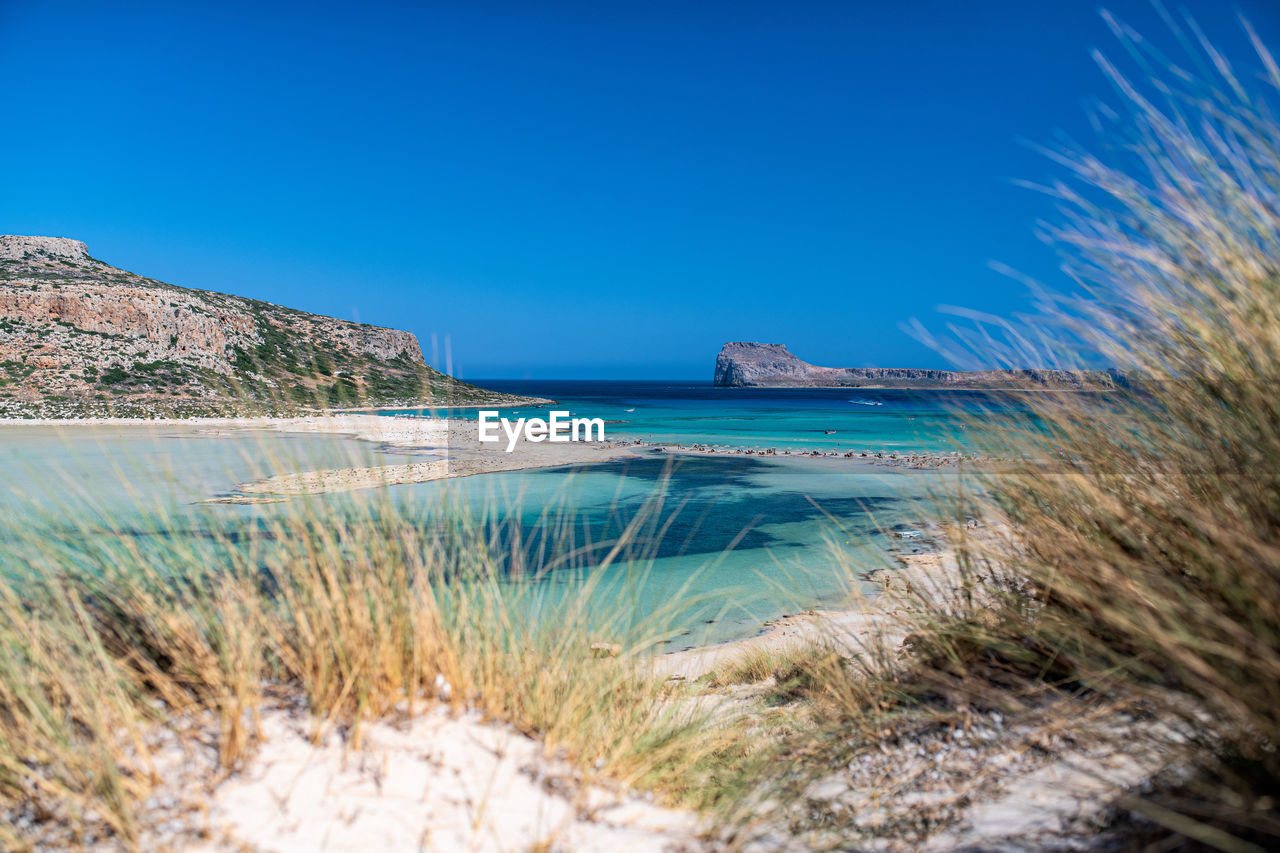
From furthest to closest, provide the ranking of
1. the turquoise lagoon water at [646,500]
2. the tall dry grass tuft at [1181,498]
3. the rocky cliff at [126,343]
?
the rocky cliff at [126,343], the turquoise lagoon water at [646,500], the tall dry grass tuft at [1181,498]

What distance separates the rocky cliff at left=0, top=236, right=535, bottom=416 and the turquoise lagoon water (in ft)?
26.2

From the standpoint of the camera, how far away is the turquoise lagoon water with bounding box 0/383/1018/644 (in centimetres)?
275

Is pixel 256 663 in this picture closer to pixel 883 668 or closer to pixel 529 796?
pixel 529 796

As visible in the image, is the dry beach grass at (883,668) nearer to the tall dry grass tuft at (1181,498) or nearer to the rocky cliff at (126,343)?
the tall dry grass tuft at (1181,498)

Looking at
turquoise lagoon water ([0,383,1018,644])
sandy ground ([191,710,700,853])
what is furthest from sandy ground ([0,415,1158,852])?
turquoise lagoon water ([0,383,1018,644])

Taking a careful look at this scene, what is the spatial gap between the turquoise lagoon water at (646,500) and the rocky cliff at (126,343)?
800cm

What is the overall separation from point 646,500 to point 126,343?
3840 centimetres

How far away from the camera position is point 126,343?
35469mm

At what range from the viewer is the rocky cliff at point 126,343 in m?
30.0

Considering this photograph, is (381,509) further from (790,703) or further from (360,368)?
(360,368)

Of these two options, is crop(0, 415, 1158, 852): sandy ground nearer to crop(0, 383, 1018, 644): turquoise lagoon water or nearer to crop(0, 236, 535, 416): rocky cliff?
crop(0, 383, 1018, 644): turquoise lagoon water

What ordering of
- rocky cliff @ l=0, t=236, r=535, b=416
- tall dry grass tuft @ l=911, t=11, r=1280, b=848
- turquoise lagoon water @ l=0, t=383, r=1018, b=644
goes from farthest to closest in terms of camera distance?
rocky cliff @ l=0, t=236, r=535, b=416, turquoise lagoon water @ l=0, t=383, r=1018, b=644, tall dry grass tuft @ l=911, t=11, r=1280, b=848

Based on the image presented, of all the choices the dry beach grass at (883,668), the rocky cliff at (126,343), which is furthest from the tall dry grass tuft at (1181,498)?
the rocky cliff at (126,343)

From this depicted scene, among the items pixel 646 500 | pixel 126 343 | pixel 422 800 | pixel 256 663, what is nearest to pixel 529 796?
pixel 422 800
